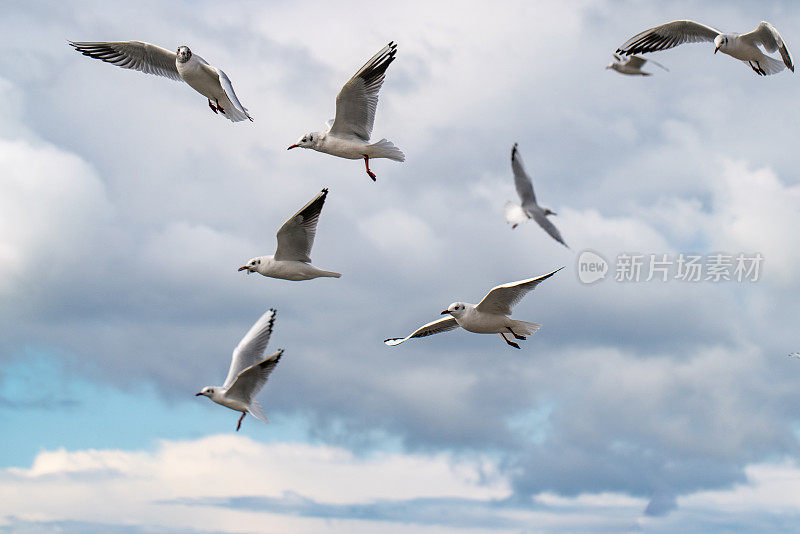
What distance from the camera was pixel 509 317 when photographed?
13.7 metres

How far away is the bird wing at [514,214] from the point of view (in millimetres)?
13875

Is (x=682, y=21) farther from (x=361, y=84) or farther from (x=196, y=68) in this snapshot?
(x=196, y=68)

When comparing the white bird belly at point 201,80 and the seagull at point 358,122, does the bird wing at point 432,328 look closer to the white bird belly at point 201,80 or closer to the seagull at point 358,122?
the seagull at point 358,122

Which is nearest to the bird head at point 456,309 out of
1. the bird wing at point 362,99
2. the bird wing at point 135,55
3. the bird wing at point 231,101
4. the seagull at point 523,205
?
the seagull at point 523,205

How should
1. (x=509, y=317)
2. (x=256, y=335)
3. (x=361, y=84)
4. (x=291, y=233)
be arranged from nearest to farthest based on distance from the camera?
(x=509, y=317) → (x=361, y=84) → (x=291, y=233) → (x=256, y=335)

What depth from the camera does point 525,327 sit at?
13.7 metres

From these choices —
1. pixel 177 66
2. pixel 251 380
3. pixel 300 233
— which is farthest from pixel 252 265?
pixel 177 66

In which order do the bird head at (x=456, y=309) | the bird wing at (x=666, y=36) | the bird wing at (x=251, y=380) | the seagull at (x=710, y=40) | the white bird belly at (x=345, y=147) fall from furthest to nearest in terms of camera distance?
the bird wing at (x=666, y=36)
the seagull at (x=710, y=40)
the white bird belly at (x=345, y=147)
the bird wing at (x=251, y=380)
the bird head at (x=456, y=309)

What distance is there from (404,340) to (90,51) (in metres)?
8.64

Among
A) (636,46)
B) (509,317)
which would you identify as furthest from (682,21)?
(509,317)

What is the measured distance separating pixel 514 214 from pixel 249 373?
4900 millimetres

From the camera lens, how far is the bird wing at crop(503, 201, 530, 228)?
1388 centimetres

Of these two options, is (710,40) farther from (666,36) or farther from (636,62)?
(636,62)

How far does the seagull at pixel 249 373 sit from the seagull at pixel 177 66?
3.81 metres
